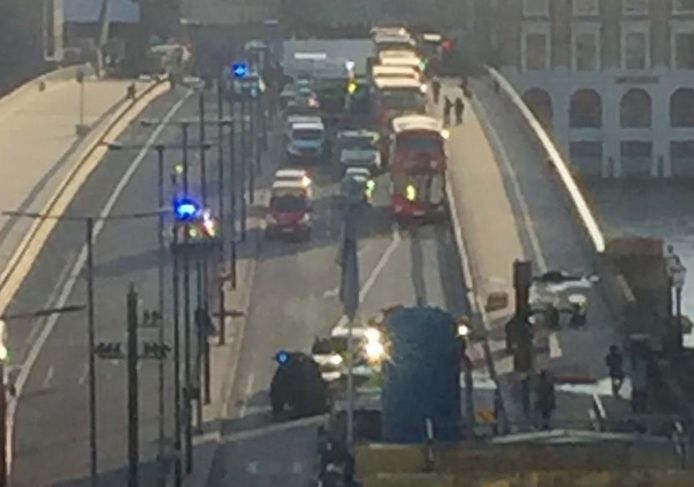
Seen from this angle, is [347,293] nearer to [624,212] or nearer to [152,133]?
[152,133]

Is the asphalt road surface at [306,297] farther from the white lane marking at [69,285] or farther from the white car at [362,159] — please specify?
the white lane marking at [69,285]

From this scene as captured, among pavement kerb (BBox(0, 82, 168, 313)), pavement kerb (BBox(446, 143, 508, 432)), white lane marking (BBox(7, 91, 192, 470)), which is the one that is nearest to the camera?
white lane marking (BBox(7, 91, 192, 470))

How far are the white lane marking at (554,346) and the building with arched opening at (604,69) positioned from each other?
44.0ft

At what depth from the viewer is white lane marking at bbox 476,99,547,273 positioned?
35.4 feet

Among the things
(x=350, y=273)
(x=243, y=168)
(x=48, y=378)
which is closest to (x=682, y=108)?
(x=243, y=168)

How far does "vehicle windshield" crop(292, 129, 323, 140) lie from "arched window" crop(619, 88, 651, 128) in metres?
9.30

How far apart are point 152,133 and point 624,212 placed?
6.43 m

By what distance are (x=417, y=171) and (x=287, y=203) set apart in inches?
34.3

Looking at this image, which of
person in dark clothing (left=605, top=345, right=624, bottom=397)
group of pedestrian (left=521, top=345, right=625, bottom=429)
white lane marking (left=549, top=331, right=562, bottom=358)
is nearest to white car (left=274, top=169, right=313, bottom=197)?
white lane marking (left=549, top=331, right=562, bottom=358)

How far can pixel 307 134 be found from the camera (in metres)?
13.9

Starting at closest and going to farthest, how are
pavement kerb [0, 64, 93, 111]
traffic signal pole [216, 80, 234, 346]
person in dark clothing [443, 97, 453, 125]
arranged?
traffic signal pole [216, 80, 234, 346]
person in dark clothing [443, 97, 453, 125]
pavement kerb [0, 64, 93, 111]

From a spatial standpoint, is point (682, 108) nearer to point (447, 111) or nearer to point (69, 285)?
point (447, 111)

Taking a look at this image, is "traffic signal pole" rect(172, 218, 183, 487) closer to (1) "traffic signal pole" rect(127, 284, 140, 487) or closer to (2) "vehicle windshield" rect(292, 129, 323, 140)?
(1) "traffic signal pole" rect(127, 284, 140, 487)

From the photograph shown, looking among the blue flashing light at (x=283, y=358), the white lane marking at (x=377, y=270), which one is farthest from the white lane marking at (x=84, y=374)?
the white lane marking at (x=377, y=270)
